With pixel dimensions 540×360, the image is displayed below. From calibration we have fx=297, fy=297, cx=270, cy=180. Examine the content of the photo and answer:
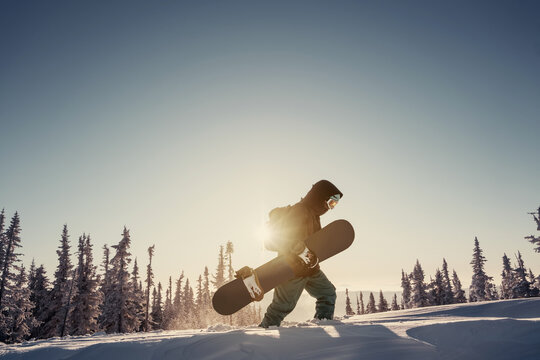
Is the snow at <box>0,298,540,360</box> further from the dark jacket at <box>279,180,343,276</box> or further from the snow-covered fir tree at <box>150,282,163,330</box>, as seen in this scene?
the snow-covered fir tree at <box>150,282,163,330</box>

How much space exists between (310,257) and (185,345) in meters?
2.35

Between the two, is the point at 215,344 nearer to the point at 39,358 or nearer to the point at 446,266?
the point at 39,358

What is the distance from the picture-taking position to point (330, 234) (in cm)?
466

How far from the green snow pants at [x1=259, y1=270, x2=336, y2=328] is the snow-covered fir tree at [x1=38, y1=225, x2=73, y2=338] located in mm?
34970

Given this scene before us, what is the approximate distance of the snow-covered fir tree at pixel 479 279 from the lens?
47287 mm

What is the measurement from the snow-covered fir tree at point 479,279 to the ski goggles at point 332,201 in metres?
55.9

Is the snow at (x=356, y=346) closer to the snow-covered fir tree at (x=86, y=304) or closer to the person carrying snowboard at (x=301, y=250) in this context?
the person carrying snowboard at (x=301, y=250)

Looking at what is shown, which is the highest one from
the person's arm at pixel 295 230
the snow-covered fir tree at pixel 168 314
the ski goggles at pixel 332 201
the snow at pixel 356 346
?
the ski goggles at pixel 332 201

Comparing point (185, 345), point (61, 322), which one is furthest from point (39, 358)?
point (61, 322)

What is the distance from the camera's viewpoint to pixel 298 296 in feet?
14.8

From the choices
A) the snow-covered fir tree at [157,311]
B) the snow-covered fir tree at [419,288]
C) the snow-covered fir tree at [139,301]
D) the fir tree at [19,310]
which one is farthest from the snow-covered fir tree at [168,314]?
the snow-covered fir tree at [419,288]

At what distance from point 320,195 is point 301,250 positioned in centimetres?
98

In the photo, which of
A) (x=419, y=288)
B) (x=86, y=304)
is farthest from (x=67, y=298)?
(x=419, y=288)

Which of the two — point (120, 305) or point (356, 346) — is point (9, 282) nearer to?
point (120, 305)
